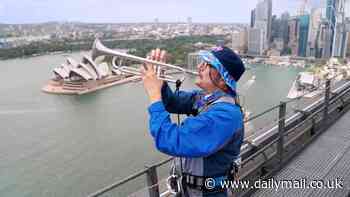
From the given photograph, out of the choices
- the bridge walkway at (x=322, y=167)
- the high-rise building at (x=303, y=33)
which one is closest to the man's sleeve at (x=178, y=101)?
the bridge walkway at (x=322, y=167)

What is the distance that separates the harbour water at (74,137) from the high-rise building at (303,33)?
20.8 ft

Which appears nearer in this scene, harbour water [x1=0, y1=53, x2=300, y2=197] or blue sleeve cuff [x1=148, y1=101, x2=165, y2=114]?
blue sleeve cuff [x1=148, y1=101, x2=165, y2=114]

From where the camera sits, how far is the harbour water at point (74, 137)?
5863 mm

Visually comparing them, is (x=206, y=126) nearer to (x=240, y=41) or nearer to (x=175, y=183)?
(x=175, y=183)

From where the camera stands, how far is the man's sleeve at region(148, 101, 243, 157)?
23.2 inches

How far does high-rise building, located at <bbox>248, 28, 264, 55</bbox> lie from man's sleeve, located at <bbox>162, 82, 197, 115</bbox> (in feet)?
69.9

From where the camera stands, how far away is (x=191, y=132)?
59cm

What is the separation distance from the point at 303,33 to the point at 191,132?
22067 millimetres

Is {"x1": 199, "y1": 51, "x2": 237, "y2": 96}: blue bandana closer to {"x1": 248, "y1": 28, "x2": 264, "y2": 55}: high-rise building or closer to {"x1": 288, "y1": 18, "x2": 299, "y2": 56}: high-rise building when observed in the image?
{"x1": 248, "y1": 28, "x2": 264, "y2": 55}: high-rise building

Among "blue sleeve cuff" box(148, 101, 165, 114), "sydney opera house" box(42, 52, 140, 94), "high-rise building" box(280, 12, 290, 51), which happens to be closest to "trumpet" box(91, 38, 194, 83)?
"blue sleeve cuff" box(148, 101, 165, 114)

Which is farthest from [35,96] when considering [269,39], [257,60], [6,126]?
[269,39]

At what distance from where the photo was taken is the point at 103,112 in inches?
416

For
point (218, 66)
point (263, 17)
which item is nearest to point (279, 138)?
point (218, 66)

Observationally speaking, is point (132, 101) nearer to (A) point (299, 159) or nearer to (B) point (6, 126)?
(B) point (6, 126)
